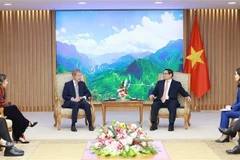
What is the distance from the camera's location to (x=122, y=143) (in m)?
7.27

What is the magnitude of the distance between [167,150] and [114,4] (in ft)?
17.6

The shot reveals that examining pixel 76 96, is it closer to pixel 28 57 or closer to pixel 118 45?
pixel 118 45

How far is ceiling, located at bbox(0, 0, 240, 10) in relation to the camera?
12938 mm

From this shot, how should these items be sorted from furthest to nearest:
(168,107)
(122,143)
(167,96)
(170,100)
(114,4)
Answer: (114,4) → (167,96) → (170,100) → (168,107) → (122,143)

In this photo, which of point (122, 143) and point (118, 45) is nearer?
point (122, 143)

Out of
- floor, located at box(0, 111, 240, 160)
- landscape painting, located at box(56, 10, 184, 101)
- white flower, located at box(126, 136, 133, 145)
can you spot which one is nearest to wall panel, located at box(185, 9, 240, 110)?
landscape painting, located at box(56, 10, 184, 101)

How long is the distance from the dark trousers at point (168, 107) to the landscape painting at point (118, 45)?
342 cm

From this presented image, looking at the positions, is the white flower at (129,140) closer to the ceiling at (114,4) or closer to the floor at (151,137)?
the floor at (151,137)

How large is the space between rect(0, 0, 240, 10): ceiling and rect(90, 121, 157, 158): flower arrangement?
19.6 ft

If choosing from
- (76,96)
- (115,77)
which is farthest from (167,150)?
(115,77)

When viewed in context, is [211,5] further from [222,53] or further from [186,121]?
[186,121]

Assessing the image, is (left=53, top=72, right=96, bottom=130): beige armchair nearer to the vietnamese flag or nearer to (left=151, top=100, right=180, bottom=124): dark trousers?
(left=151, top=100, right=180, bottom=124): dark trousers

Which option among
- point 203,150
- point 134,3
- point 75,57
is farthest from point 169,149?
point 75,57

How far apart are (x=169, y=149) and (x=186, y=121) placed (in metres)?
2.40
